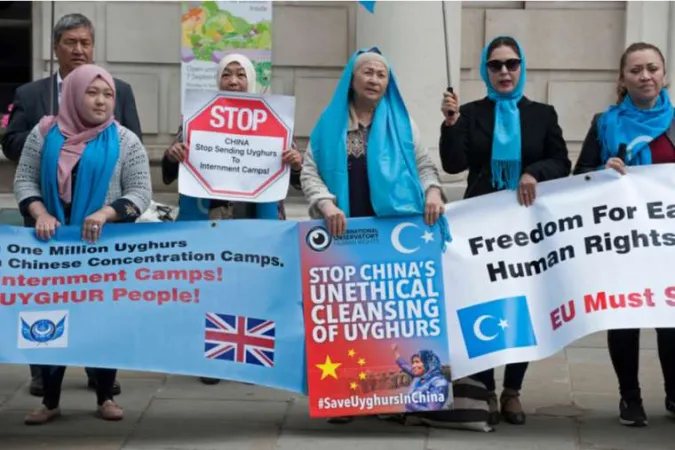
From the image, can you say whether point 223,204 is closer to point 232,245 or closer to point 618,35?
point 232,245

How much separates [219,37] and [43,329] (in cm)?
506

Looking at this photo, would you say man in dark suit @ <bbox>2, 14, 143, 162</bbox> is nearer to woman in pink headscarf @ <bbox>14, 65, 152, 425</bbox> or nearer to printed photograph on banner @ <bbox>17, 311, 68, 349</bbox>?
woman in pink headscarf @ <bbox>14, 65, 152, 425</bbox>

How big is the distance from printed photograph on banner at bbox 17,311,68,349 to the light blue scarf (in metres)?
0.42

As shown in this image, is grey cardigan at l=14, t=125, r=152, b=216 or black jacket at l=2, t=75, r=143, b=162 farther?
black jacket at l=2, t=75, r=143, b=162

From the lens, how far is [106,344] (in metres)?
6.26

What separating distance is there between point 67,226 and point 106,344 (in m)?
0.54

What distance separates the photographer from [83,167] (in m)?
6.32

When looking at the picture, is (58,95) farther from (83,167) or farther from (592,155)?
(592,155)

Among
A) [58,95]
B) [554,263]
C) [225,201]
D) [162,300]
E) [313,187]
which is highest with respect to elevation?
[58,95]

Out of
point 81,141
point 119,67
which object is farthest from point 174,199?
point 81,141

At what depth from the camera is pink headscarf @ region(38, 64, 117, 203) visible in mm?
6305

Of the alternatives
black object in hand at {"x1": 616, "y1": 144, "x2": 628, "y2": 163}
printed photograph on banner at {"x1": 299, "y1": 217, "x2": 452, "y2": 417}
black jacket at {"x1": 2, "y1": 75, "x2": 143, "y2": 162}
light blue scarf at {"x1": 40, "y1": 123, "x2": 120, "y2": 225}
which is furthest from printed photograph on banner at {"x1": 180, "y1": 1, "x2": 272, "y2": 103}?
black object in hand at {"x1": 616, "y1": 144, "x2": 628, "y2": 163}

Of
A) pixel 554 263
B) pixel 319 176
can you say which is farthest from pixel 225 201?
pixel 554 263

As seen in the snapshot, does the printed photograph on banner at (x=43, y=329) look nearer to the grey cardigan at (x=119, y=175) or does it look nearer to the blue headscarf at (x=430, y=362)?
the grey cardigan at (x=119, y=175)
